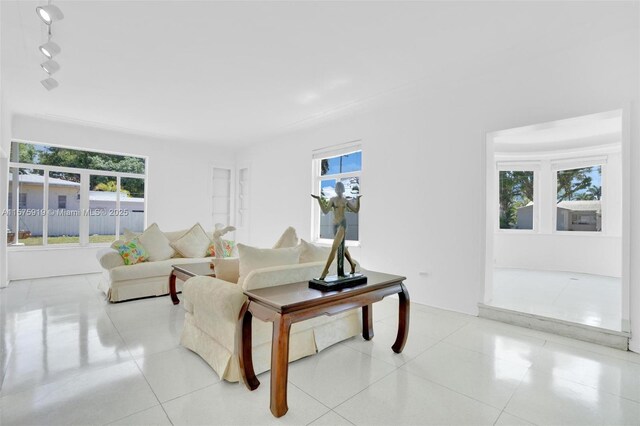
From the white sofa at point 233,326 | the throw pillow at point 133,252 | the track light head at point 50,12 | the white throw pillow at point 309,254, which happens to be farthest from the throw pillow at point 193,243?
the track light head at point 50,12

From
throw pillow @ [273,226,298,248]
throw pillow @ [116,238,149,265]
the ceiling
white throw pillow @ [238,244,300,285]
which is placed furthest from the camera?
throw pillow @ [116,238,149,265]

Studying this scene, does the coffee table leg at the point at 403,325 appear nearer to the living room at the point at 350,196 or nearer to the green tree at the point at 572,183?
the living room at the point at 350,196

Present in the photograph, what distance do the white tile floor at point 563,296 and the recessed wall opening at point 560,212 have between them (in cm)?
2

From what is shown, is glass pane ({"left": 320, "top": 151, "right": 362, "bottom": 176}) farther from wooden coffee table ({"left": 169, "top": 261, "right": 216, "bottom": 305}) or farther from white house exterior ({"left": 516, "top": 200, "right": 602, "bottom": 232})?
white house exterior ({"left": 516, "top": 200, "right": 602, "bottom": 232})

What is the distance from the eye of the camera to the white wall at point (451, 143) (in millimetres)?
2877

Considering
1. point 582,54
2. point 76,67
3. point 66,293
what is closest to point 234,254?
point 66,293

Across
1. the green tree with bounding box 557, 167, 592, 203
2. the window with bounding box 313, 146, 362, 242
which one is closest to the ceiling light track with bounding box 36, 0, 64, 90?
the window with bounding box 313, 146, 362, 242

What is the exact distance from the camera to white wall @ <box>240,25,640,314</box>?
113 inches

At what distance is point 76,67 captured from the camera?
11.2 ft

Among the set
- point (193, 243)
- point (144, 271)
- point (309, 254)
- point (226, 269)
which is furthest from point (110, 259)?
point (309, 254)

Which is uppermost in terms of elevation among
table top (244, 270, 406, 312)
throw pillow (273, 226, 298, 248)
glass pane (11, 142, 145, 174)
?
glass pane (11, 142, 145, 174)

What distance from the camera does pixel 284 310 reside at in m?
1.70

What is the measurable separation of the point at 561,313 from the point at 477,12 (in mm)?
3146

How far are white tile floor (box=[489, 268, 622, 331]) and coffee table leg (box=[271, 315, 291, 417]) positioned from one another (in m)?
2.90
